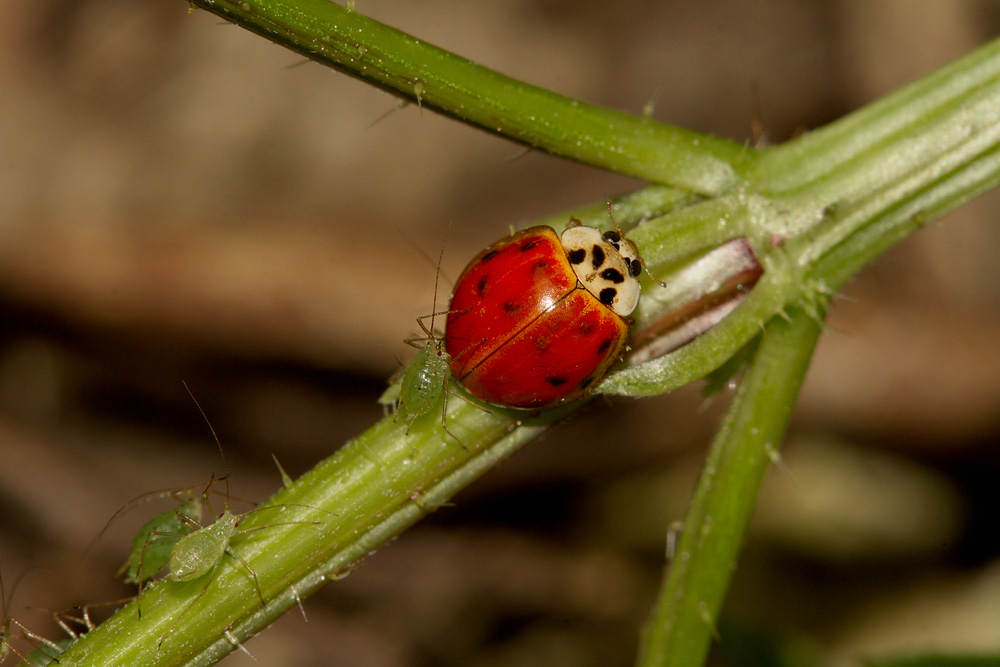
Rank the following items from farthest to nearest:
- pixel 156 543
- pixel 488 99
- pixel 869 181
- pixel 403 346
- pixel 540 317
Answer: pixel 403 346 < pixel 869 181 < pixel 540 317 < pixel 156 543 < pixel 488 99

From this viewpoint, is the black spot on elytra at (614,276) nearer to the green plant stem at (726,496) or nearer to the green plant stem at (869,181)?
the green plant stem at (869,181)

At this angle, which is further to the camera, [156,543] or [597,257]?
[597,257]

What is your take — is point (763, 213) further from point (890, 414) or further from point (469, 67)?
point (890, 414)

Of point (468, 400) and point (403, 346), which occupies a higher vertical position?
point (403, 346)

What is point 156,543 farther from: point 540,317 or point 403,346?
point 403,346

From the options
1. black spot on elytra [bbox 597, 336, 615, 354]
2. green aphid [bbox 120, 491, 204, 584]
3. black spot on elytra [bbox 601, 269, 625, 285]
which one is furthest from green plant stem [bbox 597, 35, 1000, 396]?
green aphid [bbox 120, 491, 204, 584]

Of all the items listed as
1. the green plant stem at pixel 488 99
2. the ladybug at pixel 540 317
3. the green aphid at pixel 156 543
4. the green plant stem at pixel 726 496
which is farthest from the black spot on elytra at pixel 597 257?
the green aphid at pixel 156 543

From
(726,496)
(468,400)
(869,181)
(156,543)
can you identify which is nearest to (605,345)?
(468,400)
